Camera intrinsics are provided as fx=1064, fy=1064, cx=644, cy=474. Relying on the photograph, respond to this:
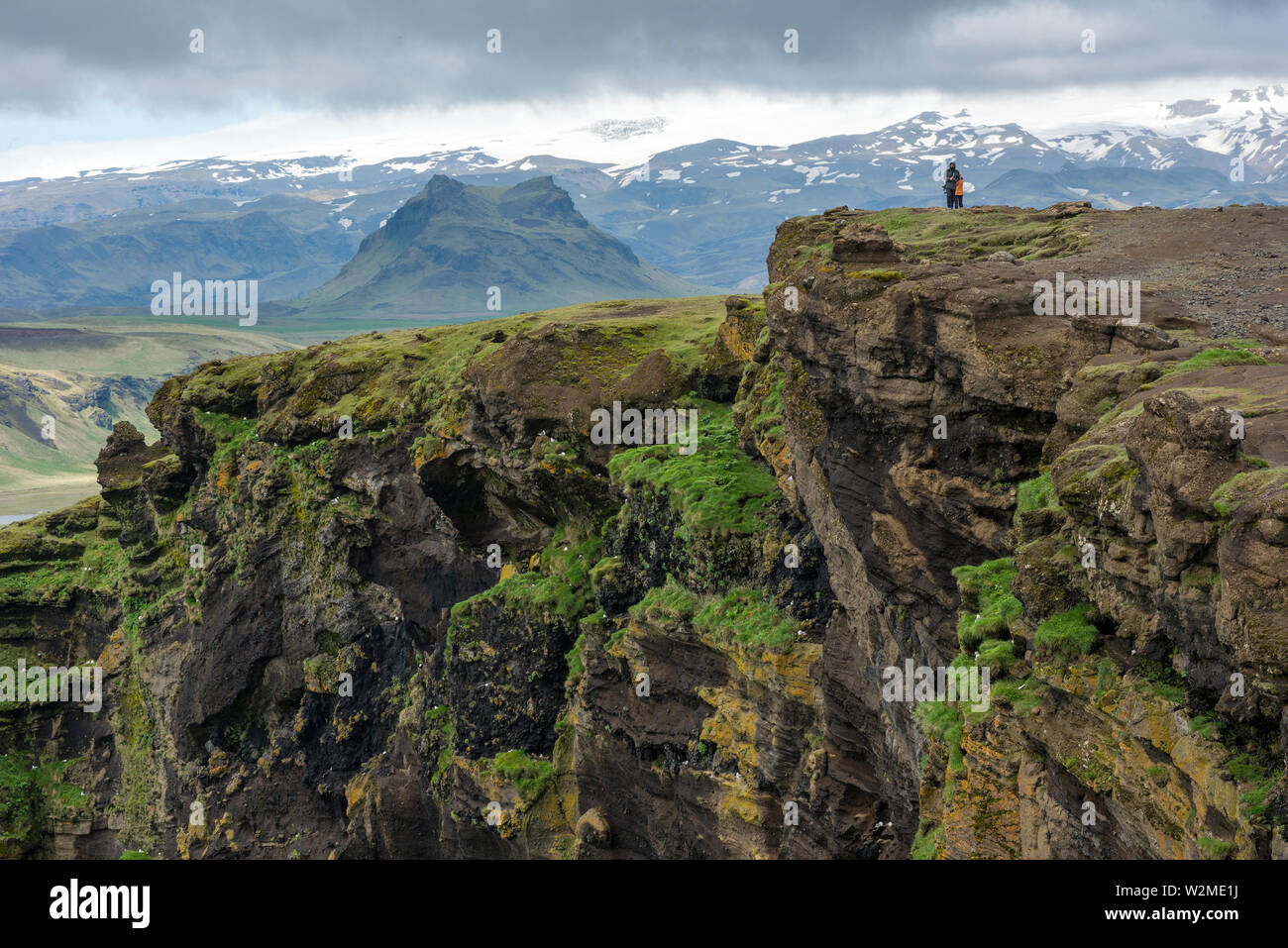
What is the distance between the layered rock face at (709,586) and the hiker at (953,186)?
15.8ft

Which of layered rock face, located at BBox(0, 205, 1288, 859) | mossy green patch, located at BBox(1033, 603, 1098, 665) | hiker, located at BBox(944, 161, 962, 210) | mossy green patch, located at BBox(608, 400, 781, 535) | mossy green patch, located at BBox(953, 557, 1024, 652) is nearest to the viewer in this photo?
layered rock face, located at BBox(0, 205, 1288, 859)

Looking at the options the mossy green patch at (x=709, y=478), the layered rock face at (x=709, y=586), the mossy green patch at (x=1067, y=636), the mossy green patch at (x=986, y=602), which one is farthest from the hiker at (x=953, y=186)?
the mossy green patch at (x=1067, y=636)

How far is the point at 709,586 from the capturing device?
39.2 metres

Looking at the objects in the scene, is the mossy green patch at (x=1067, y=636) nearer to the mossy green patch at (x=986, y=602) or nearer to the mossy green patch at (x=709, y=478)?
the mossy green patch at (x=986, y=602)

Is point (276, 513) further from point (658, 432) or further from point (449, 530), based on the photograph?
point (658, 432)

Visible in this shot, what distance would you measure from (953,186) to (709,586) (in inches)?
1025

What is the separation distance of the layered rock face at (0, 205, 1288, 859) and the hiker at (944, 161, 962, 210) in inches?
190

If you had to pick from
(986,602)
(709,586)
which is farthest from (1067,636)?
(709,586)

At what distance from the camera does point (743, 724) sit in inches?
1465

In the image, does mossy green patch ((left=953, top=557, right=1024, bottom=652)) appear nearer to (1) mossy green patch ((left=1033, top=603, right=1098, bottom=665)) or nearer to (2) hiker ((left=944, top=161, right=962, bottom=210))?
(1) mossy green patch ((left=1033, top=603, right=1098, bottom=665))

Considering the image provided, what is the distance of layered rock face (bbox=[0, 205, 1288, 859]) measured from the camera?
16.5m

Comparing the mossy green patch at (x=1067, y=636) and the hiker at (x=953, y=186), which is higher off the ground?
the hiker at (x=953, y=186)

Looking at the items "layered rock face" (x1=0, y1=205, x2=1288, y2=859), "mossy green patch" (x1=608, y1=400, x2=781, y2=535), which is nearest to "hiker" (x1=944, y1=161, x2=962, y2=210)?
"layered rock face" (x1=0, y1=205, x2=1288, y2=859)

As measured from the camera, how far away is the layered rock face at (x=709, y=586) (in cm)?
1655
